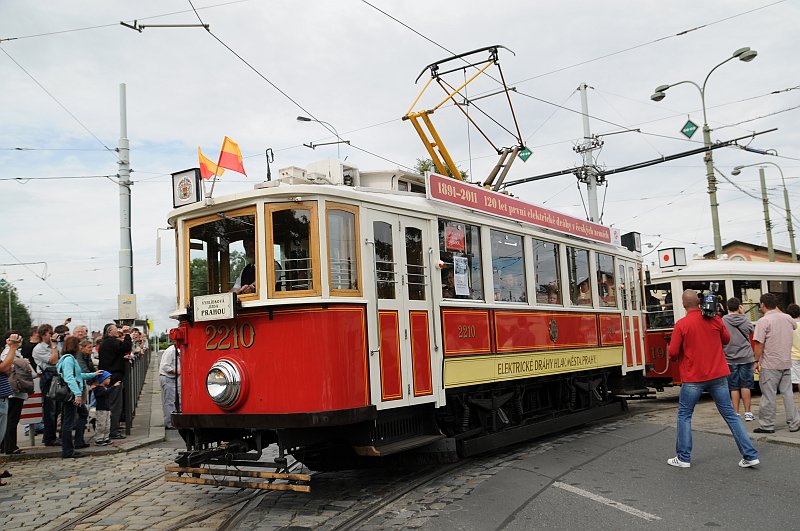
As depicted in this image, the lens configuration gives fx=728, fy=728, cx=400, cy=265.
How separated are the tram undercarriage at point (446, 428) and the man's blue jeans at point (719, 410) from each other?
7.08 feet

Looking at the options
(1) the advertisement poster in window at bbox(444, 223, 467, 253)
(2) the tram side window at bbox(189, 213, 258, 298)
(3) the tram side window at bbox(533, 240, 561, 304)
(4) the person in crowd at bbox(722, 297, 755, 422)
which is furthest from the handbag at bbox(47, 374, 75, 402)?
(4) the person in crowd at bbox(722, 297, 755, 422)

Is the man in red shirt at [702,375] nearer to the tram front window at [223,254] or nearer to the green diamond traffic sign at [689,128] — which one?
the tram front window at [223,254]

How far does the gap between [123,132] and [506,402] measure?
1114cm

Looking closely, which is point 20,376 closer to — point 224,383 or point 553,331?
point 224,383

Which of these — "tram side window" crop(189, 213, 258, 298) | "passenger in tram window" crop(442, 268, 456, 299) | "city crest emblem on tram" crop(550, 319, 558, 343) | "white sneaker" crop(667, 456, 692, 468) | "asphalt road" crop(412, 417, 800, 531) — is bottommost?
"asphalt road" crop(412, 417, 800, 531)

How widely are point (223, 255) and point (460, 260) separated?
106 inches

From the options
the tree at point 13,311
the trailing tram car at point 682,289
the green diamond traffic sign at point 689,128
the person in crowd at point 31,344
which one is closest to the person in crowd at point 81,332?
the person in crowd at point 31,344

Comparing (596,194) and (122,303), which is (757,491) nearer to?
(122,303)

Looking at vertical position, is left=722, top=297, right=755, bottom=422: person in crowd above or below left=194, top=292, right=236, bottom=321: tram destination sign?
below

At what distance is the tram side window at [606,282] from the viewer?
463 inches

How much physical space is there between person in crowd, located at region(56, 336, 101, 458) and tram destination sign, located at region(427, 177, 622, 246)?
5442mm

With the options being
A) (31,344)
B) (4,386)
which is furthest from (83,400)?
(31,344)

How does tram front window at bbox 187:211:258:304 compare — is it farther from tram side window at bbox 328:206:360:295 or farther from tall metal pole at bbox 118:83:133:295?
tall metal pole at bbox 118:83:133:295

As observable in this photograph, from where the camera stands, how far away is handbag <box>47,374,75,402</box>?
381 inches
